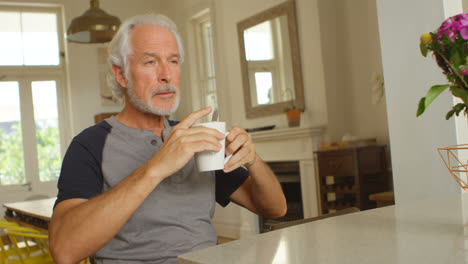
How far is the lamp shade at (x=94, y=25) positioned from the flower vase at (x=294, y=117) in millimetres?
2006

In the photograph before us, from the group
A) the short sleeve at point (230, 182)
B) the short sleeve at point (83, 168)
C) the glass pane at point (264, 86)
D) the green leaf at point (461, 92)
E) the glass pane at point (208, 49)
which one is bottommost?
the short sleeve at point (230, 182)

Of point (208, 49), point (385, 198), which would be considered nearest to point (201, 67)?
point (208, 49)

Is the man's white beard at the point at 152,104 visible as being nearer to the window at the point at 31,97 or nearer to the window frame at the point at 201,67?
the window frame at the point at 201,67

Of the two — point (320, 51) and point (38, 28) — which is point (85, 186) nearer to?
point (320, 51)

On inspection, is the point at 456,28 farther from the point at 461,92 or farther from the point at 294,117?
the point at 294,117

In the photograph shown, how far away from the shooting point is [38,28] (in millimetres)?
6793

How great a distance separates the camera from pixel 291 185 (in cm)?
528

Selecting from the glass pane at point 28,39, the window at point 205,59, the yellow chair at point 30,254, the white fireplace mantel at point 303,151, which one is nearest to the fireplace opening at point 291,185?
the white fireplace mantel at point 303,151

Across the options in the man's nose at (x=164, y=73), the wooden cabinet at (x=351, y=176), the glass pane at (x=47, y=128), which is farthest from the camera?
the glass pane at (x=47, y=128)

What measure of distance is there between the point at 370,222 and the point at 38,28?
22.2 feet

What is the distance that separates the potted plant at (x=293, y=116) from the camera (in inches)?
190

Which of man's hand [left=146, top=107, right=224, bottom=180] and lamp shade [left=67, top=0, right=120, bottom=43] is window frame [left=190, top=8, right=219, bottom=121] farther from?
man's hand [left=146, top=107, right=224, bottom=180]

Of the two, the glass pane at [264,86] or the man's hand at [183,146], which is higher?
the glass pane at [264,86]

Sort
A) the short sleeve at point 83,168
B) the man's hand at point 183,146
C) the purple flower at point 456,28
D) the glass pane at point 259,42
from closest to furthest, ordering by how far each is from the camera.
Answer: the purple flower at point 456,28 < the man's hand at point 183,146 < the short sleeve at point 83,168 < the glass pane at point 259,42
